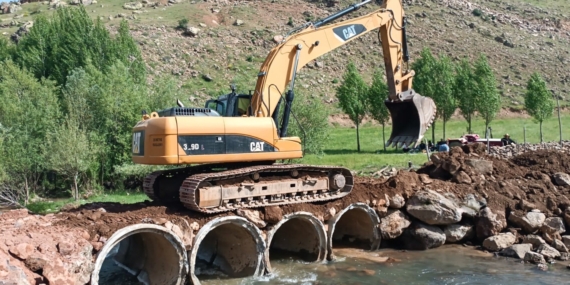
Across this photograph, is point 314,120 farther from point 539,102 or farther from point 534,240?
point 534,240

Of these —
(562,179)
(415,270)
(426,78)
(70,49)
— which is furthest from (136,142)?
A: (426,78)

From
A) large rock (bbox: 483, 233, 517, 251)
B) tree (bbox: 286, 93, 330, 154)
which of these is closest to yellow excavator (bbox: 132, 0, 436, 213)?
large rock (bbox: 483, 233, 517, 251)

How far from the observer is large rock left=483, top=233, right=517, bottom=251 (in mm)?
12969

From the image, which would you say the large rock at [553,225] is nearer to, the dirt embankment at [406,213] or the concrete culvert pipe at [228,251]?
the dirt embankment at [406,213]

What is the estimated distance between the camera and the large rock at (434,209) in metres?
13.4

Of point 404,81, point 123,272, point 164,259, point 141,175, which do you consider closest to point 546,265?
point 404,81

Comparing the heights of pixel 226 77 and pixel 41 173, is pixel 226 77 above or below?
above

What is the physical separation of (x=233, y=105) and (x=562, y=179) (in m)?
10.1

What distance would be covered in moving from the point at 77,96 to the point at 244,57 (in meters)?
30.4

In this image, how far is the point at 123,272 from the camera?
40.7 ft

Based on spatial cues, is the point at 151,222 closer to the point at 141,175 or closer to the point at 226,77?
the point at 141,175

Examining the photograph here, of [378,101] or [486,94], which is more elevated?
[486,94]

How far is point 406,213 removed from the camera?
13.9 meters

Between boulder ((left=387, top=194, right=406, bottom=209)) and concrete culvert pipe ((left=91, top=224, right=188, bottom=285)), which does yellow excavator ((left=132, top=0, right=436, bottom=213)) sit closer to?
concrete culvert pipe ((left=91, top=224, right=188, bottom=285))
